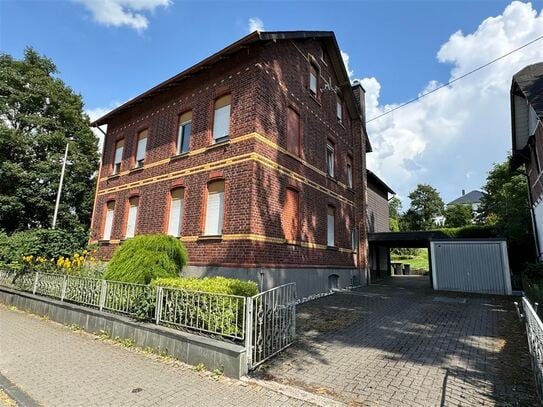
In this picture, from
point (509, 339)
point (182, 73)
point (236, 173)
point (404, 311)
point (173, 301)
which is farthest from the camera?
point (182, 73)

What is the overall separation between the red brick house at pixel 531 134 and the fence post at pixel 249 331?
507 inches

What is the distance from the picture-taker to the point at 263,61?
1076 centimetres

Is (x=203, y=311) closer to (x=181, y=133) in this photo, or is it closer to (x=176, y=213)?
(x=176, y=213)

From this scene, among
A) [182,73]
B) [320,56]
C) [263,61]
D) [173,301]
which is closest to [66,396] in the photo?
[173,301]

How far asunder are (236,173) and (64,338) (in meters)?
6.16

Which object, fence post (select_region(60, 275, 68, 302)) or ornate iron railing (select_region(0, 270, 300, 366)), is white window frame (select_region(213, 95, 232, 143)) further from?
fence post (select_region(60, 275, 68, 302))

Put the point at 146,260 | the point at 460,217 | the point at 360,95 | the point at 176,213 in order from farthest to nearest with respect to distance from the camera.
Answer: the point at 460,217
the point at 360,95
the point at 176,213
the point at 146,260

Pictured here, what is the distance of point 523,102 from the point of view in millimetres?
14797

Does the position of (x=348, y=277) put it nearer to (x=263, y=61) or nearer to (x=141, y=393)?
(x=263, y=61)

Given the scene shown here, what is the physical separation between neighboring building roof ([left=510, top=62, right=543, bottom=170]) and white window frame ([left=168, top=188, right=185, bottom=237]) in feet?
42.1

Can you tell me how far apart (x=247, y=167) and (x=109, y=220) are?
911 cm

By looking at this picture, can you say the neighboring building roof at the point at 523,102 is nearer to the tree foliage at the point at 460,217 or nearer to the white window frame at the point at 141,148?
the white window frame at the point at 141,148

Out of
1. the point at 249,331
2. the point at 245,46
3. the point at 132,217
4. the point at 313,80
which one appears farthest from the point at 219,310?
the point at 313,80

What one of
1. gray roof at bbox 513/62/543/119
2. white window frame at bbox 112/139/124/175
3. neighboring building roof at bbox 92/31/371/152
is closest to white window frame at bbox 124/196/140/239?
white window frame at bbox 112/139/124/175
